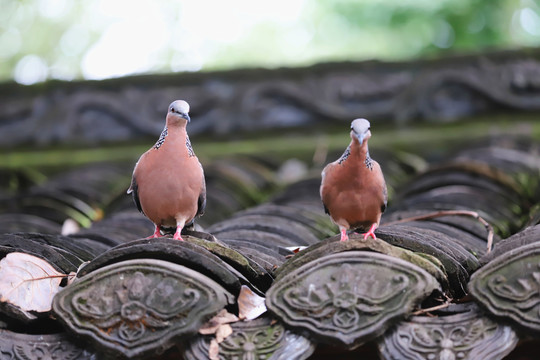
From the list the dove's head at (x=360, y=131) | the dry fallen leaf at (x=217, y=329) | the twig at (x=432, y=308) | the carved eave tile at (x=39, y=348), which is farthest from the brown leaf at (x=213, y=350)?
the dove's head at (x=360, y=131)

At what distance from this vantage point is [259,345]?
2.00 meters

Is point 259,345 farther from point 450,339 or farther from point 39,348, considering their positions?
point 39,348

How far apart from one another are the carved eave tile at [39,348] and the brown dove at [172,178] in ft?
1.64

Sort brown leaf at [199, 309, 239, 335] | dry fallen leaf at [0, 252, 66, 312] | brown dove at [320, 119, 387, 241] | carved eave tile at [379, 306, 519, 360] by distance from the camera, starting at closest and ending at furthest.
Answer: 1. carved eave tile at [379, 306, 519, 360]
2. brown leaf at [199, 309, 239, 335]
3. dry fallen leaf at [0, 252, 66, 312]
4. brown dove at [320, 119, 387, 241]

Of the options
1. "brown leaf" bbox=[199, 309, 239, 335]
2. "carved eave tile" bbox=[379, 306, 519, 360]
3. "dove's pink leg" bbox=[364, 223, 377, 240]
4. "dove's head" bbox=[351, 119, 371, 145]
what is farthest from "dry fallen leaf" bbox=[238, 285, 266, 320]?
"dove's head" bbox=[351, 119, 371, 145]

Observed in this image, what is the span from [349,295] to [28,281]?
0.88 m

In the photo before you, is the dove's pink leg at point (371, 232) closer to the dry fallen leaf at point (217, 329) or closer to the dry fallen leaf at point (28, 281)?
the dry fallen leaf at point (217, 329)

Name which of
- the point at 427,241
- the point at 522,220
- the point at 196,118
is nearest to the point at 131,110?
the point at 196,118

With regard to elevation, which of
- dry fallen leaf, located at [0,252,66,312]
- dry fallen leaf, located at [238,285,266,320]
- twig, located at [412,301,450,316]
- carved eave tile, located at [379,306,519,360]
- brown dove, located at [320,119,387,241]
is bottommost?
carved eave tile, located at [379,306,519,360]

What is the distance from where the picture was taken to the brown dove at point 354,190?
2539mm

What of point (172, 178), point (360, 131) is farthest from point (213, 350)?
point (360, 131)

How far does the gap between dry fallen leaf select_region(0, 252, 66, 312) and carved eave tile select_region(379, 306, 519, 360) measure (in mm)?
923

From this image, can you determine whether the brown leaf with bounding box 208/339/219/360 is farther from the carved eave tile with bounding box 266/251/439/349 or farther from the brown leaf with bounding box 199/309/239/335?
A: the carved eave tile with bounding box 266/251/439/349

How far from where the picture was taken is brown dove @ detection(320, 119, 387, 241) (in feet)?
8.33
